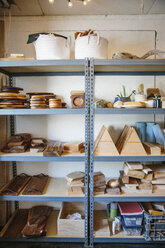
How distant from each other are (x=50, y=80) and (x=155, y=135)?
1.39 meters

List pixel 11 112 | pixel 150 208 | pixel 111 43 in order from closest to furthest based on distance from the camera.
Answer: pixel 11 112 < pixel 150 208 < pixel 111 43

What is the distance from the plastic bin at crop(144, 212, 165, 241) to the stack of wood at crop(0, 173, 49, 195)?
1.14 meters

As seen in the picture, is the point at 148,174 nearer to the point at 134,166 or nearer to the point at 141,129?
the point at 134,166

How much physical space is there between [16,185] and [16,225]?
1.64ft

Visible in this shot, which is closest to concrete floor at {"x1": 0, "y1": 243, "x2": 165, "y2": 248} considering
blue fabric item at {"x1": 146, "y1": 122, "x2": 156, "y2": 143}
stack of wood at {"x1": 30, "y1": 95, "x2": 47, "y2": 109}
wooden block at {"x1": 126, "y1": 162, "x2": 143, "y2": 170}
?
wooden block at {"x1": 126, "y1": 162, "x2": 143, "y2": 170}

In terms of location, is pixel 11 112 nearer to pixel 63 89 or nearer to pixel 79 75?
pixel 63 89

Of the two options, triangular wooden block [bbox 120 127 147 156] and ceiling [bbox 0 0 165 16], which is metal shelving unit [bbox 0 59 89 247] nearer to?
triangular wooden block [bbox 120 127 147 156]

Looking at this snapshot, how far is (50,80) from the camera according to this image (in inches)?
83.0

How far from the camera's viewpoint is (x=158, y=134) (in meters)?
1.90

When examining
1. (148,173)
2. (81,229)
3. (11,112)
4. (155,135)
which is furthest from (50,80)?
(81,229)

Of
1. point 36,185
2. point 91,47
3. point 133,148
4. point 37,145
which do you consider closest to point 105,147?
point 133,148

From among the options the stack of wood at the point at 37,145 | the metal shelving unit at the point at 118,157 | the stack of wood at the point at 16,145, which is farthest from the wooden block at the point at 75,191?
the stack of wood at the point at 16,145

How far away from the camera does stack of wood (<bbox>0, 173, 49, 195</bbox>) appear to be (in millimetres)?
1775

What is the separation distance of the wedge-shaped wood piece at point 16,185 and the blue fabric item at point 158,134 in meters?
1.57
